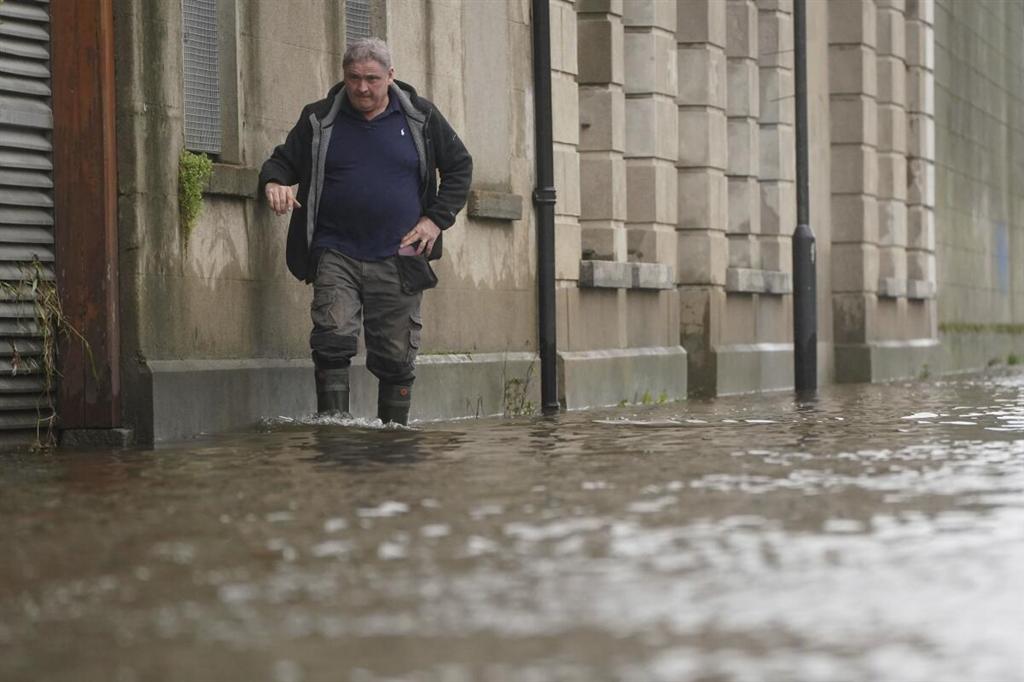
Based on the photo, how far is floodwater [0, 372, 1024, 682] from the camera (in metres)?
3.87

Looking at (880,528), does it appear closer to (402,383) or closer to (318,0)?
(402,383)

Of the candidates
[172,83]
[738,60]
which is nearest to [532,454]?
[172,83]

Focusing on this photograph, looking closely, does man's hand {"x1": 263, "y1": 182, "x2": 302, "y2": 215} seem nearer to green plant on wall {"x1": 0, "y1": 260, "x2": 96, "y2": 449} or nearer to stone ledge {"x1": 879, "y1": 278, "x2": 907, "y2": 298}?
green plant on wall {"x1": 0, "y1": 260, "x2": 96, "y2": 449}

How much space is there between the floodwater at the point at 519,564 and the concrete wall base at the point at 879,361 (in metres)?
13.3

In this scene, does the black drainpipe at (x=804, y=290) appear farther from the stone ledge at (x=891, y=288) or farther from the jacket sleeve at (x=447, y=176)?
the jacket sleeve at (x=447, y=176)

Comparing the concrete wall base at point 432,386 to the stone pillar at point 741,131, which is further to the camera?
the stone pillar at point 741,131

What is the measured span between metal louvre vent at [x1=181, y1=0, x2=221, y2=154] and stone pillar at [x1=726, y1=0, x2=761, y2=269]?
9.26 meters

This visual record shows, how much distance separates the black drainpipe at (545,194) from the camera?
14.2 m

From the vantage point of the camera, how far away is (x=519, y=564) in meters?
5.11

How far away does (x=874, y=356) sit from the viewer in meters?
22.4

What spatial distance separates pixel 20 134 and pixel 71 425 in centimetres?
133

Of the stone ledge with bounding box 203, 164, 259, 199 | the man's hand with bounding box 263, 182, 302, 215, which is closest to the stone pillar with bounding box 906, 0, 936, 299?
the stone ledge with bounding box 203, 164, 259, 199

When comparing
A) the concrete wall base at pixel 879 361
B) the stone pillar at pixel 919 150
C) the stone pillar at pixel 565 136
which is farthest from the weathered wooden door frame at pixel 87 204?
the stone pillar at pixel 919 150

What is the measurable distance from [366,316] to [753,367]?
8474 millimetres
